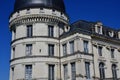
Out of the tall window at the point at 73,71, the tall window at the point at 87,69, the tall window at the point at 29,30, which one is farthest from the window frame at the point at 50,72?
the tall window at the point at 29,30

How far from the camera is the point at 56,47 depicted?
38094 mm

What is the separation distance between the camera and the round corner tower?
36.4 meters

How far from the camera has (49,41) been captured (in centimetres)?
3766

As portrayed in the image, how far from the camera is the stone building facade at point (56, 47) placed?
35469 mm

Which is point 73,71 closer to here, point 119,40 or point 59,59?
point 59,59

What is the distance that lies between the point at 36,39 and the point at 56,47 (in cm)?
327

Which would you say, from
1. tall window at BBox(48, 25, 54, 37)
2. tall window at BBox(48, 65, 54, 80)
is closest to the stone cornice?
tall window at BBox(48, 25, 54, 37)

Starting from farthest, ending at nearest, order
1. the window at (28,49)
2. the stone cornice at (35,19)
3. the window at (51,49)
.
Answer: the stone cornice at (35,19), the window at (51,49), the window at (28,49)

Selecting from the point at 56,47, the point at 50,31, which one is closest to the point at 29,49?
the point at 56,47

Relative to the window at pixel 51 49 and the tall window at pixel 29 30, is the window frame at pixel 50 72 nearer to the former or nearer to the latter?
the window at pixel 51 49

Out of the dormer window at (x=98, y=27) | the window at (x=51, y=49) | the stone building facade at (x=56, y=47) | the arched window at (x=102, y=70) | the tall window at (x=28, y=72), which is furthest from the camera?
the dormer window at (x=98, y=27)

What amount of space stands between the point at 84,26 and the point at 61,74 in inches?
316

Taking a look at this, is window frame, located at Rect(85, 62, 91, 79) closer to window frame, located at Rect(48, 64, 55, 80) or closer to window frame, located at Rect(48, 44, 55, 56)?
window frame, located at Rect(48, 64, 55, 80)

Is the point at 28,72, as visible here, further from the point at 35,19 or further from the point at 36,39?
the point at 35,19
